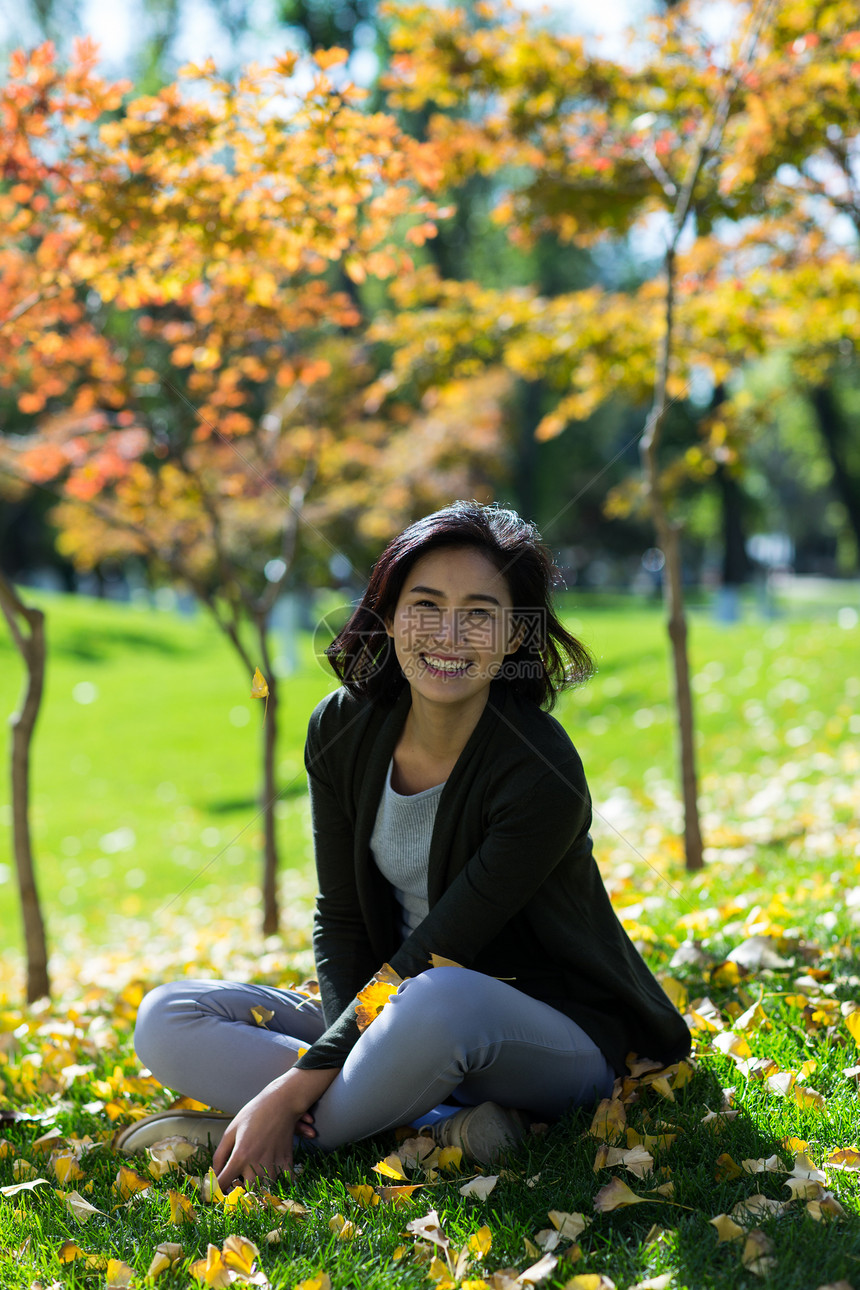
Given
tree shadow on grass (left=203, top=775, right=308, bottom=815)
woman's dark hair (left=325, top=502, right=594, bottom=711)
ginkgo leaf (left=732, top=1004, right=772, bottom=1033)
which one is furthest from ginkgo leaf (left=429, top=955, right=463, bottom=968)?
tree shadow on grass (left=203, top=775, right=308, bottom=815)

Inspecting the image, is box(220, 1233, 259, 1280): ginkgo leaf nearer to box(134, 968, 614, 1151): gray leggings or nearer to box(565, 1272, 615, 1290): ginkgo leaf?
box(134, 968, 614, 1151): gray leggings

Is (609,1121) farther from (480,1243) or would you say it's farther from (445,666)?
(445,666)

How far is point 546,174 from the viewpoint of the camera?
6.05 metres

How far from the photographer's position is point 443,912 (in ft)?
7.18

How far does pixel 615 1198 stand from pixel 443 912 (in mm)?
602

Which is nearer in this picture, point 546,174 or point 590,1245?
point 590,1245

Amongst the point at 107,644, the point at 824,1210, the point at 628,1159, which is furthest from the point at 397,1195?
the point at 107,644

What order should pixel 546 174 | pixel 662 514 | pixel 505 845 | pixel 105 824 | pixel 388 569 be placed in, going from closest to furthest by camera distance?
pixel 505 845, pixel 388 569, pixel 662 514, pixel 546 174, pixel 105 824

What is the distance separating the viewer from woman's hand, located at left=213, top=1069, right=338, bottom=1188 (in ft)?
6.85

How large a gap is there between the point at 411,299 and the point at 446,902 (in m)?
4.76

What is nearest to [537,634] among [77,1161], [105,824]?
[77,1161]

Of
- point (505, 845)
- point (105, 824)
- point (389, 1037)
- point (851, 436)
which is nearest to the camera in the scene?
point (389, 1037)

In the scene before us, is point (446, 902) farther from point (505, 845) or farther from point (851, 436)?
point (851, 436)

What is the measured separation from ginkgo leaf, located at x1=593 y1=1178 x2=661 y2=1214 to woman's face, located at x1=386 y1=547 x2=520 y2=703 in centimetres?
97
